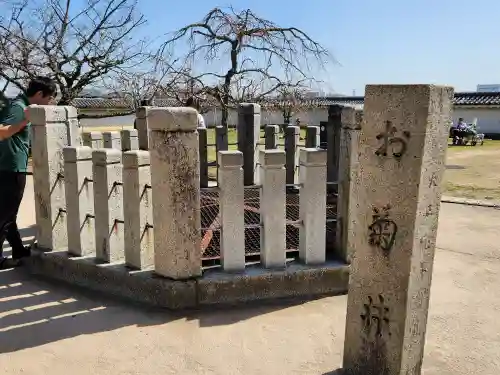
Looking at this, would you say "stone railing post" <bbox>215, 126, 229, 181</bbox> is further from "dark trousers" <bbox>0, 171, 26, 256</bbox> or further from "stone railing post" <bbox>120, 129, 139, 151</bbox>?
"dark trousers" <bbox>0, 171, 26, 256</bbox>

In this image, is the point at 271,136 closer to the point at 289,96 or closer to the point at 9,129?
the point at 289,96

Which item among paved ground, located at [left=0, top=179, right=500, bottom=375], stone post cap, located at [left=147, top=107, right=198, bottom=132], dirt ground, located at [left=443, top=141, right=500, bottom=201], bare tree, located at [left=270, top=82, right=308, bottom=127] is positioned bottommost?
paved ground, located at [left=0, top=179, right=500, bottom=375]

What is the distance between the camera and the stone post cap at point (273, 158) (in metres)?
3.37

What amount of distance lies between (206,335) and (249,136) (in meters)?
4.19

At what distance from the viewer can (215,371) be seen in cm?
263

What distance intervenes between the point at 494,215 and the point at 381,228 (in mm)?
4847

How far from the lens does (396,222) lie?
2227mm

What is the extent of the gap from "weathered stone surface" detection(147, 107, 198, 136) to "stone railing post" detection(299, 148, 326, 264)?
3.06ft

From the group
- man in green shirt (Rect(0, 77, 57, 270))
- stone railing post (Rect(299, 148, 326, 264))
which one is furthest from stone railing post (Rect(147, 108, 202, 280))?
man in green shirt (Rect(0, 77, 57, 270))

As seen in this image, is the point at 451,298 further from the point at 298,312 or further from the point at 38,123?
the point at 38,123

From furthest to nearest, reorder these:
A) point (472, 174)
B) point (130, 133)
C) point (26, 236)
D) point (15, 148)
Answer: point (472, 174) < point (130, 133) < point (26, 236) < point (15, 148)

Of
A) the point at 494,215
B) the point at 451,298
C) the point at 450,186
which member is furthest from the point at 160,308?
the point at 450,186

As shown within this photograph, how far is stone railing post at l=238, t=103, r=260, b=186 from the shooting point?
679cm

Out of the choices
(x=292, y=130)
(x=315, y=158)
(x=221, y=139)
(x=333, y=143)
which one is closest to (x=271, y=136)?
(x=292, y=130)
